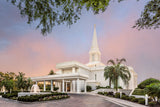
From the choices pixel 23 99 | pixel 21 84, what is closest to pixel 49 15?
pixel 23 99

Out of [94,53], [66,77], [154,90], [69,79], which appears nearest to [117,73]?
[154,90]

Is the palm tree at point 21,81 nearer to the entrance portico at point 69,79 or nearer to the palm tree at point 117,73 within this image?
the entrance portico at point 69,79

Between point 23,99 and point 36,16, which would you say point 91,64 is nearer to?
point 23,99

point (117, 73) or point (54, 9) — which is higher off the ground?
point (54, 9)

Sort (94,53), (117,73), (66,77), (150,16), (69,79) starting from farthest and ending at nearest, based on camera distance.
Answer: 1. (94,53)
2. (69,79)
3. (66,77)
4. (117,73)
5. (150,16)

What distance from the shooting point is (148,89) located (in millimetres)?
11625

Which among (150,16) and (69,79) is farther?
(69,79)

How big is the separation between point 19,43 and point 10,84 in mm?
20447

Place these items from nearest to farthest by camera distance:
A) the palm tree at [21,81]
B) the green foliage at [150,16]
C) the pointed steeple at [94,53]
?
the green foliage at [150,16], the palm tree at [21,81], the pointed steeple at [94,53]

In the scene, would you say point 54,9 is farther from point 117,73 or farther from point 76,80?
point 76,80

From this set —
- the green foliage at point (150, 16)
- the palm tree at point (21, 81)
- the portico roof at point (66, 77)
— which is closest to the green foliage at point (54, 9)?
the green foliage at point (150, 16)

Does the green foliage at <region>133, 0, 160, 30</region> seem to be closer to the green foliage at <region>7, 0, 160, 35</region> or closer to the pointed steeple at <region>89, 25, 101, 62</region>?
the green foliage at <region>7, 0, 160, 35</region>

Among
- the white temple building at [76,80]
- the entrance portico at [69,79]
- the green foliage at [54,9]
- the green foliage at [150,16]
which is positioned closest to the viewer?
the green foliage at [54,9]

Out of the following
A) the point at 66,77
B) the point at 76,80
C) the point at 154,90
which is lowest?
the point at 76,80
